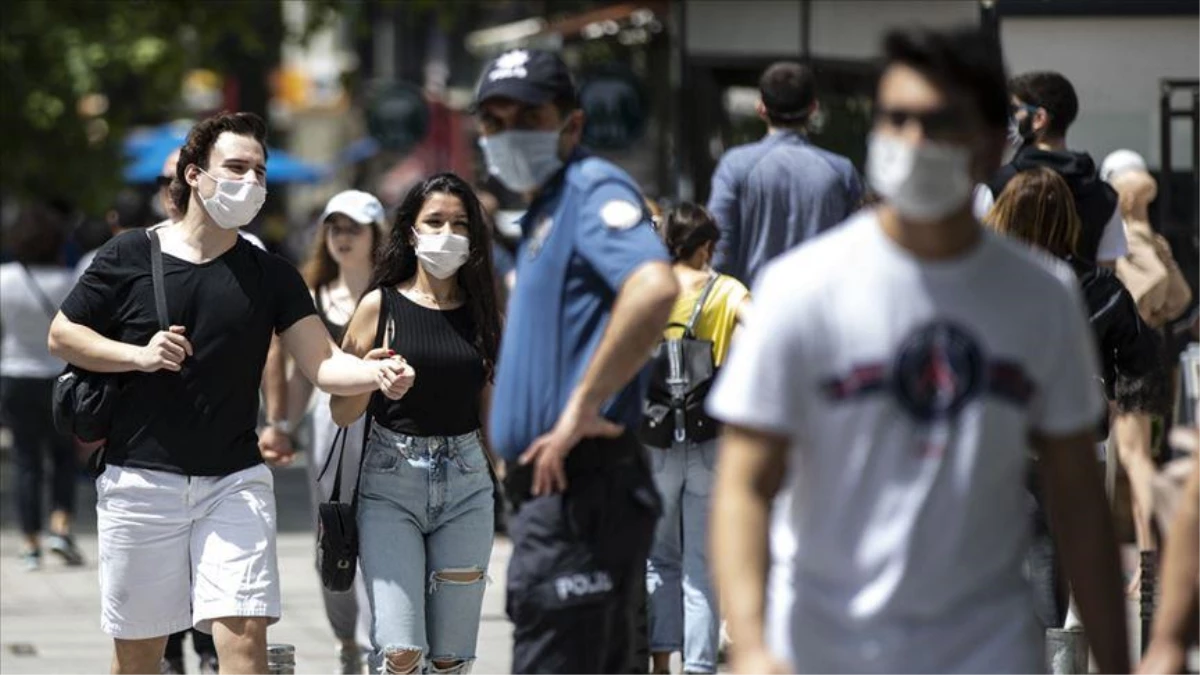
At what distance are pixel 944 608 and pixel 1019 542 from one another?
225 mm

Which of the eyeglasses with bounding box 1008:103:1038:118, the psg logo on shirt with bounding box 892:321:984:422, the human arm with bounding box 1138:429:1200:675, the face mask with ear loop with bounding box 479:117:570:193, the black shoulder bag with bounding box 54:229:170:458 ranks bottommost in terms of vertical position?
the human arm with bounding box 1138:429:1200:675

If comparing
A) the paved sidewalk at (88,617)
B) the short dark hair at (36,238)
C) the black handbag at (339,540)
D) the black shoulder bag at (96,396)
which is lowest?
the paved sidewalk at (88,617)

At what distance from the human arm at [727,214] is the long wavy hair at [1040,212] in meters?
2.04

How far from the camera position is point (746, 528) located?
12.7 ft

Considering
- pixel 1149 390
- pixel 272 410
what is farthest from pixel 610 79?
pixel 1149 390

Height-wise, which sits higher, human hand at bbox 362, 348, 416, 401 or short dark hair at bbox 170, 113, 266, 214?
short dark hair at bbox 170, 113, 266, 214

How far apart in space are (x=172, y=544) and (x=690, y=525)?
2.24 meters

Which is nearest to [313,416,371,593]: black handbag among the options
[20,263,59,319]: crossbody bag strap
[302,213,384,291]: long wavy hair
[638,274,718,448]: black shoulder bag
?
[638,274,718,448]: black shoulder bag

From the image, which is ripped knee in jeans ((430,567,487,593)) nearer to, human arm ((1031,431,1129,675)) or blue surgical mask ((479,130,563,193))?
blue surgical mask ((479,130,563,193))

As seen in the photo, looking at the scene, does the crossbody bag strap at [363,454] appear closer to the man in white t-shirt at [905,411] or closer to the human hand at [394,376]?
the human hand at [394,376]

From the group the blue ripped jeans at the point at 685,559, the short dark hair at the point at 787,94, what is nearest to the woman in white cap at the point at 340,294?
the blue ripped jeans at the point at 685,559

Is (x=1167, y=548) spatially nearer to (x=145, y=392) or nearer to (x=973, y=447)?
A: (x=973, y=447)

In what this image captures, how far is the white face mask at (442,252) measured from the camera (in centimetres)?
710

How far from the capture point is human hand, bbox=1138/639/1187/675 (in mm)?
4094
